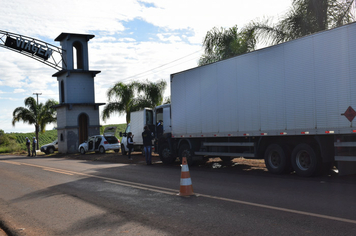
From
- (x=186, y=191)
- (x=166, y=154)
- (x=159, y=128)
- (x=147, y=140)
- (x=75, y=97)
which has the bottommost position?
(x=186, y=191)

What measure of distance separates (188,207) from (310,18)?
15.2 meters

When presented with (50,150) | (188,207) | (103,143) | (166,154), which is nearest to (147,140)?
(166,154)

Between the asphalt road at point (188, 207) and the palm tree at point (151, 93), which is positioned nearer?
the asphalt road at point (188, 207)

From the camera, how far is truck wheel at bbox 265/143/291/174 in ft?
37.6

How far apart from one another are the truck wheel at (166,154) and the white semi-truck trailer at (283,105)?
1646 mm

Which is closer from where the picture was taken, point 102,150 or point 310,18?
point 310,18

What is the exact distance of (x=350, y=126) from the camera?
9.44 m

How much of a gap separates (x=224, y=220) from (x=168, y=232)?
3.45 feet

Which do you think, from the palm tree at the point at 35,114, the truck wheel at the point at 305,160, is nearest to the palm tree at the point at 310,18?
the truck wheel at the point at 305,160

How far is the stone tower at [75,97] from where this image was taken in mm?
36219

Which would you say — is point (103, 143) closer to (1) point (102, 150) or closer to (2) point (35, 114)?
(1) point (102, 150)

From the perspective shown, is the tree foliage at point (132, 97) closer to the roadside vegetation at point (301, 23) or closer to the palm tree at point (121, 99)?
the palm tree at point (121, 99)

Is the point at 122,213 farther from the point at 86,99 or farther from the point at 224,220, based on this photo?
the point at 86,99

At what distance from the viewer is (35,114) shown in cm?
4975
